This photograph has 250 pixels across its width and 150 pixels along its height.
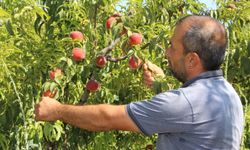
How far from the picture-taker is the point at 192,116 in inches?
84.8

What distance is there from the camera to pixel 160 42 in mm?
3160

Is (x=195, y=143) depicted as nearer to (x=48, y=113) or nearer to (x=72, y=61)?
(x=48, y=113)

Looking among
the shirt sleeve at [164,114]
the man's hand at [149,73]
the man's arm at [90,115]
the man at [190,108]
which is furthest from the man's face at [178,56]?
the man's hand at [149,73]

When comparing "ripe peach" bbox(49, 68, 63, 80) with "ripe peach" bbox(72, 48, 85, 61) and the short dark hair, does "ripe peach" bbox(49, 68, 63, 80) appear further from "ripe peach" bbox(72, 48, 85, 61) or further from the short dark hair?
the short dark hair

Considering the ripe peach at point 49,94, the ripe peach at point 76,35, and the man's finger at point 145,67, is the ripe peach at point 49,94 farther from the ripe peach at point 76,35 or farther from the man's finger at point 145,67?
the man's finger at point 145,67

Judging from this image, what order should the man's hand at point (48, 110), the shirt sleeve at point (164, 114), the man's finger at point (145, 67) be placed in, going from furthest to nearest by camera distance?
the man's finger at point (145, 67)
the man's hand at point (48, 110)
the shirt sleeve at point (164, 114)

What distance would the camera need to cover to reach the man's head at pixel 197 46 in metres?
2.23

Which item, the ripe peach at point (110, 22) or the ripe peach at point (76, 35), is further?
the ripe peach at point (110, 22)

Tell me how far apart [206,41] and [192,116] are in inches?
10.7

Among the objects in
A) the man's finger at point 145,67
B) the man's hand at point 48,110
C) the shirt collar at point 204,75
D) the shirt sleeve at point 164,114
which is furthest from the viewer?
the man's finger at point 145,67

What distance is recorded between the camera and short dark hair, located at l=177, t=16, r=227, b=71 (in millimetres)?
2225

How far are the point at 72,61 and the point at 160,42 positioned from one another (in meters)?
0.55

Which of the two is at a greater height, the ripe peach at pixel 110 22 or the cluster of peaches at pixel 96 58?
the ripe peach at pixel 110 22

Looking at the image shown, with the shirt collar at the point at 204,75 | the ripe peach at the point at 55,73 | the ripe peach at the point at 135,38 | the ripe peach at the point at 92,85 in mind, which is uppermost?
the ripe peach at the point at 135,38
